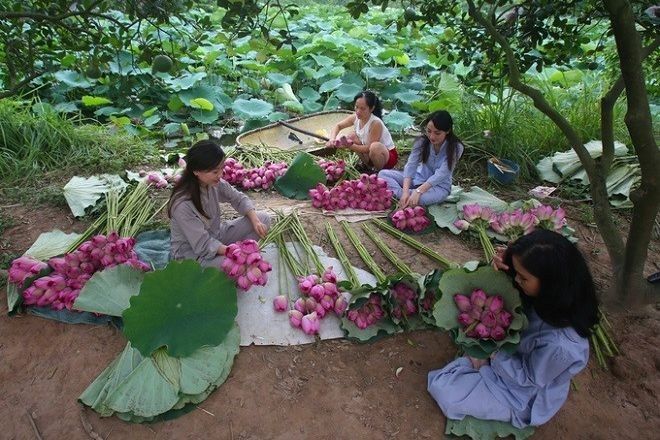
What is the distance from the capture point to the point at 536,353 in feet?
6.25

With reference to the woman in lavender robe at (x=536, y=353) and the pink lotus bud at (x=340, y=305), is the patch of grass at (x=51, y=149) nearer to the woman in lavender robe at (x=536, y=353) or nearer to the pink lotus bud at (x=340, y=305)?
the pink lotus bud at (x=340, y=305)

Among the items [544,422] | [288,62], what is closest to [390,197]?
[544,422]

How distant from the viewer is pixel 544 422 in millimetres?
1968

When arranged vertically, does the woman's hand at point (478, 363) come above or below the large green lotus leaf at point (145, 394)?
above

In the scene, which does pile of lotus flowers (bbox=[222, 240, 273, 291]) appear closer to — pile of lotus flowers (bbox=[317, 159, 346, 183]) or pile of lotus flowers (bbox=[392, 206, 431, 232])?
pile of lotus flowers (bbox=[392, 206, 431, 232])

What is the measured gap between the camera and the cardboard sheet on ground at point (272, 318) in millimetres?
2340

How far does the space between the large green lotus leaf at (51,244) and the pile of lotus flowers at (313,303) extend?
4.28ft

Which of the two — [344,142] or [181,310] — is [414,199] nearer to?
[344,142]

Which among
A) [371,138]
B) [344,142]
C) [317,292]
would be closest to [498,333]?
[317,292]

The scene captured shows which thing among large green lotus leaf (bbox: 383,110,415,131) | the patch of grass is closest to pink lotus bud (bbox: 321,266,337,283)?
the patch of grass

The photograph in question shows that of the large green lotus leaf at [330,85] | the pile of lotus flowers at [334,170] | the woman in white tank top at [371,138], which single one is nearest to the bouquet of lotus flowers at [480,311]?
the pile of lotus flowers at [334,170]

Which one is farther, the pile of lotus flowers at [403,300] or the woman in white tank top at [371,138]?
the woman in white tank top at [371,138]

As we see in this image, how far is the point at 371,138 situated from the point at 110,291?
99.0 inches

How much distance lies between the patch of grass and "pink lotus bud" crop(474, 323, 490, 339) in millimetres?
3139
